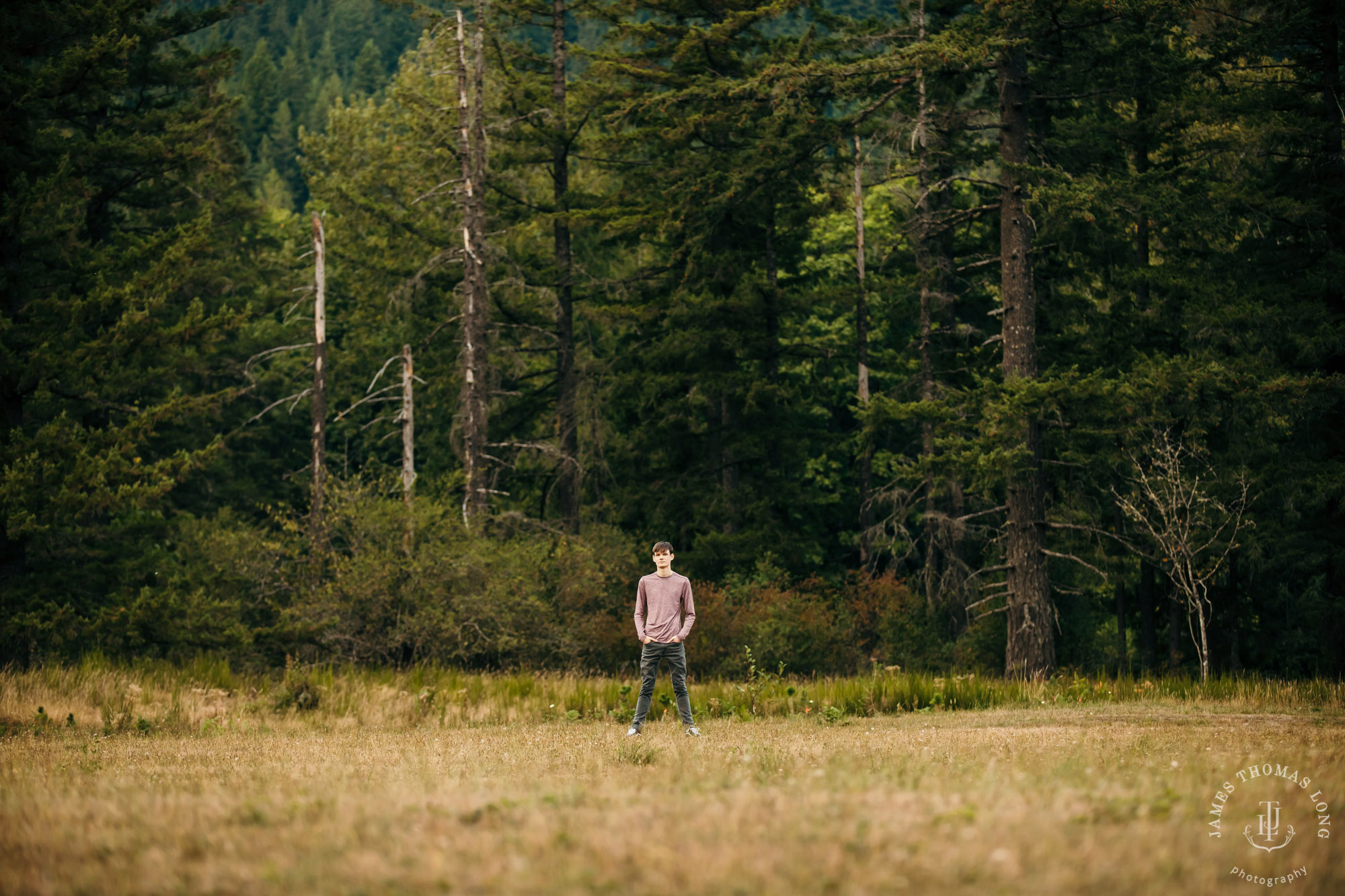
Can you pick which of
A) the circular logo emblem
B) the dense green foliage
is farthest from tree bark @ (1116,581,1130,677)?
the circular logo emblem

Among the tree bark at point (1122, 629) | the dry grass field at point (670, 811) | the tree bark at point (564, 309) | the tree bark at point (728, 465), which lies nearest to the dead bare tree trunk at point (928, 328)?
the tree bark at point (1122, 629)

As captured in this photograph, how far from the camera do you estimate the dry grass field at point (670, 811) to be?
443 cm

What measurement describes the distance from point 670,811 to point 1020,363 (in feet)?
60.5

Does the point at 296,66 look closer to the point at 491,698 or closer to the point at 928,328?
the point at 928,328

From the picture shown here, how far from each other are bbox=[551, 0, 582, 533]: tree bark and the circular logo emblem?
26175mm

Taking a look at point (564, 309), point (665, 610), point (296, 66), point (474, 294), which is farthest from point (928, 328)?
point (296, 66)

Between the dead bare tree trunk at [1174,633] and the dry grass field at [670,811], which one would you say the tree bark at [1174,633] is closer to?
the dead bare tree trunk at [1174,633]

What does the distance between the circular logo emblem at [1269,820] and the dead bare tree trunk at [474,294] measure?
78.3 feet

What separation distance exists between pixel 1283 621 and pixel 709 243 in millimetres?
20555

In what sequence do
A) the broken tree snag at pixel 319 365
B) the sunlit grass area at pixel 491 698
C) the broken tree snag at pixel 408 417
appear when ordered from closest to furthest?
1. the sunlit grass area at pixel 491 698
2. the broken tree snag at pixel 319 365
3. the broken tree snag at pixel 408 417

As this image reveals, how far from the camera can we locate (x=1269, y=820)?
18.2 feet

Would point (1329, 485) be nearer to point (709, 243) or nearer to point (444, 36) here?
point (709, 243)

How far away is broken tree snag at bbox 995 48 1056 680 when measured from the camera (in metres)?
21.8

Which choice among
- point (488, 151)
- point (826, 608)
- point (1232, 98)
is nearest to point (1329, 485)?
point (1232, 98)
